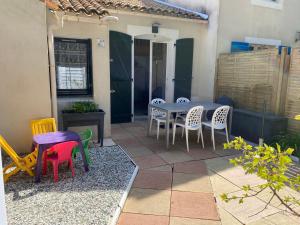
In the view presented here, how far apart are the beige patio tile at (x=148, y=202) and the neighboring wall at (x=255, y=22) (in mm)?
5772

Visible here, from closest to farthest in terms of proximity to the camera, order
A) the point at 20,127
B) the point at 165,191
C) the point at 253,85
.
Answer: the point at 165,191, the point at 20,127, the point at 253,85

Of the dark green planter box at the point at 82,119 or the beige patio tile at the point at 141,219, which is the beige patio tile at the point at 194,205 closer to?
the beige patio tile at the point at 141,219

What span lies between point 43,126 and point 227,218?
372 centimetres

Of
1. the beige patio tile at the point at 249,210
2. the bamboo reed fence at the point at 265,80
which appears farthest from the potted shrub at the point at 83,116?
the bamboo reed fence at the point at 265,80

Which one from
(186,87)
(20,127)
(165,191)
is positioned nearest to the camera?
(165,191)

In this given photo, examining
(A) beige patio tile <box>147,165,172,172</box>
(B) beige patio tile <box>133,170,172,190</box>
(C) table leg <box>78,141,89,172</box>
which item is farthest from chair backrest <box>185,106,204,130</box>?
(C) table leg <box>78,141,89,172</box>

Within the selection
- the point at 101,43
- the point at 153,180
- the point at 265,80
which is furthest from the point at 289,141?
the point at 101,43

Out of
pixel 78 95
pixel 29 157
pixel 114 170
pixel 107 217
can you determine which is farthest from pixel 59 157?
pixel 78 95

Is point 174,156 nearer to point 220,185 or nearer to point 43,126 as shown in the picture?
point 220,185

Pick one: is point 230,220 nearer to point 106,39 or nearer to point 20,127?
point 20,127

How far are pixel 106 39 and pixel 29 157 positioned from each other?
322 cm

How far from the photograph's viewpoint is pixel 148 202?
332 centimetres

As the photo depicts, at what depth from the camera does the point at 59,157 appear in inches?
146

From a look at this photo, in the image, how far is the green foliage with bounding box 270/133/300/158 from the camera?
5.12 metres
